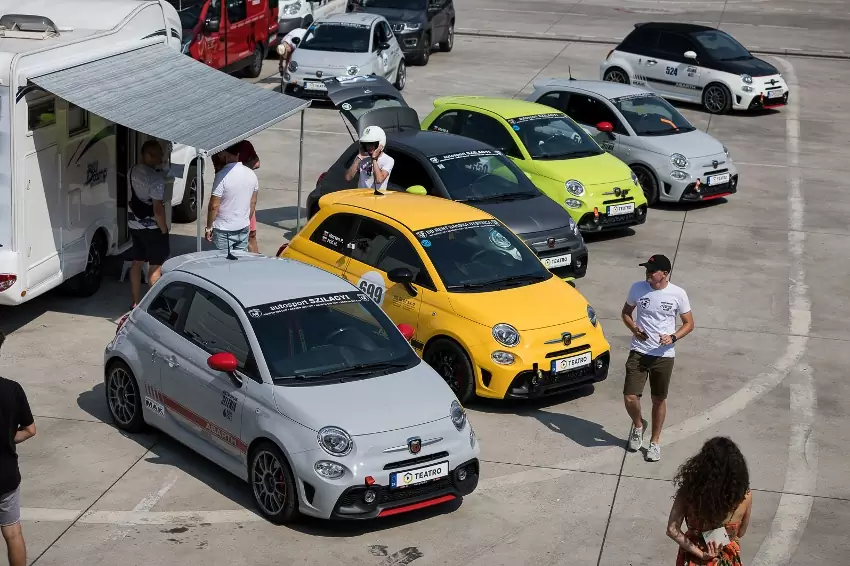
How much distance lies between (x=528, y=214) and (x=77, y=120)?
16.9ft

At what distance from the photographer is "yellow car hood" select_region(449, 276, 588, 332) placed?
1132cm

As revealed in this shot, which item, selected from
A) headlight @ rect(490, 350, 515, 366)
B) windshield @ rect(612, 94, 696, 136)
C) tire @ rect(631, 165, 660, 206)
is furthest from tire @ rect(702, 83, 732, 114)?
headlight @ rect(490, 350, 515, 366)

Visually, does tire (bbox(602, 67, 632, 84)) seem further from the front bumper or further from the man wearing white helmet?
the front bumper

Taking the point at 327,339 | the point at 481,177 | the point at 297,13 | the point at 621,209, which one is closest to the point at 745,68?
the point at 621,209

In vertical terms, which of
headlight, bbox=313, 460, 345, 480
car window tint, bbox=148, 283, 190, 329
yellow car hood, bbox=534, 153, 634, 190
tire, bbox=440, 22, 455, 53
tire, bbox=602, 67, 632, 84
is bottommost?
tire, bbox=440, 22, 455, 53

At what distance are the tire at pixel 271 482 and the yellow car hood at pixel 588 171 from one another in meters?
8.42

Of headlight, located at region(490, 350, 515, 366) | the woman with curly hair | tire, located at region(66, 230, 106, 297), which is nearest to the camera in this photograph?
the woman with curly hair

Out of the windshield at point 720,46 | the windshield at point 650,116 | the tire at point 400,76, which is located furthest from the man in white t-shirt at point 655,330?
the windshield at point 720,46

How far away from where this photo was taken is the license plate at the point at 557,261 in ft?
47.7

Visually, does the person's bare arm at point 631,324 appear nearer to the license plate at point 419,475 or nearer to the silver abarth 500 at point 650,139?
the license plate at point 419,475

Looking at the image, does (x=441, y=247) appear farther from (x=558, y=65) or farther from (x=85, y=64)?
(x=558, y=65)

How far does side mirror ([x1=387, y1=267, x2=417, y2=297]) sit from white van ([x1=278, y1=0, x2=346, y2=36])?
1840 cm

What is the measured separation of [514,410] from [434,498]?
8.56ft

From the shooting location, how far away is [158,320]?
33.5ft
